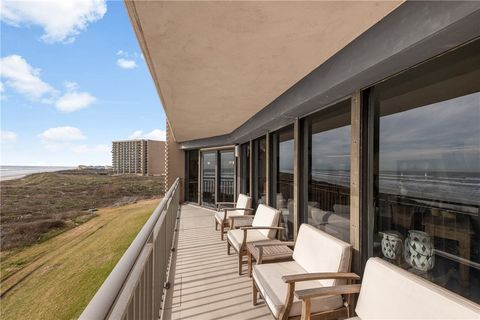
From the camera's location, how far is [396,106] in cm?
200

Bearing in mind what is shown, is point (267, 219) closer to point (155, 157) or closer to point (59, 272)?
point (59, 272)

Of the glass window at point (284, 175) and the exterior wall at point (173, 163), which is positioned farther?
the exterior wall at point (173, 163)

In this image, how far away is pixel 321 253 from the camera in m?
2.43

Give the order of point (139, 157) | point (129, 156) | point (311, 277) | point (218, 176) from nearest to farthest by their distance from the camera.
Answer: point (311, 277) → point (218, 176) → point (139, 157) → point (129, 156)

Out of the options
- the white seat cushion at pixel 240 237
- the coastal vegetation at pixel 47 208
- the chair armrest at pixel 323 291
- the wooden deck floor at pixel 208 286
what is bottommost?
the coastal vegetation at pixel 47 208

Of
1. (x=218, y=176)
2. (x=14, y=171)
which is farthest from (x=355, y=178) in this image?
(x=14, y=171)

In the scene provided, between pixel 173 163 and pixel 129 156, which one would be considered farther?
pixel 129 156

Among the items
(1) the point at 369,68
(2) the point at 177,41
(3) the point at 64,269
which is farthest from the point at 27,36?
(1) the point at 369,68

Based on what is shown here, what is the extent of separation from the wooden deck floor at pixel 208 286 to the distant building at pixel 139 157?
49309 mm

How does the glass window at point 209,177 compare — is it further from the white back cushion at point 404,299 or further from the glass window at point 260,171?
the white back cushion at point 404,299

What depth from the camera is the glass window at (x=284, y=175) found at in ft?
13.5

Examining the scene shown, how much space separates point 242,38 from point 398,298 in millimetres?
2072

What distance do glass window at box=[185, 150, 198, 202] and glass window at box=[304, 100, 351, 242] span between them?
251 inches

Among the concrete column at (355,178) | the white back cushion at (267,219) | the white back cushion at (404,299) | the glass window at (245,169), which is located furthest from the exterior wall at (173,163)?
the white back cushion at (404,299)
